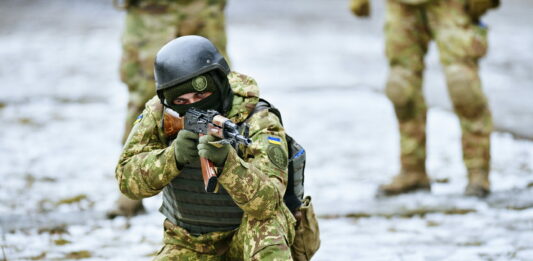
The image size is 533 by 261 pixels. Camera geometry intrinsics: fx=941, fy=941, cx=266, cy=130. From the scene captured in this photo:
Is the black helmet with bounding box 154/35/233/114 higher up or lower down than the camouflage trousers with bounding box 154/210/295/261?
higher up

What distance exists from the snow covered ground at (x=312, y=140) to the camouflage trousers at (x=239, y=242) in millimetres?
1003

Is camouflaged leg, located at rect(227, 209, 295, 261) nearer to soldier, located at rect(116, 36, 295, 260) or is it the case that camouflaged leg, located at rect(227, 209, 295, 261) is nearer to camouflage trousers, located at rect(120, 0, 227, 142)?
soldier, located at rect(116, 36, 295, 260)

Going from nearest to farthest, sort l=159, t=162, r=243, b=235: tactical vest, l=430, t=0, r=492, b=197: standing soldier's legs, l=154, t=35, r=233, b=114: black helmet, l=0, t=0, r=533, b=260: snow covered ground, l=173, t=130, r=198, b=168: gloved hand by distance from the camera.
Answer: l=173, t=130, r=198, b=168: gloved hand → l=154, t=35, r=233, b=114: black helmet → l=159, t=162, r=243, b=235: tactical vest → l=0, t=0, r=533, b=260: snow covered ground → l=430, t=0, r=492, b=197: standing soldier's legs

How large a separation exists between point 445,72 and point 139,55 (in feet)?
6.03

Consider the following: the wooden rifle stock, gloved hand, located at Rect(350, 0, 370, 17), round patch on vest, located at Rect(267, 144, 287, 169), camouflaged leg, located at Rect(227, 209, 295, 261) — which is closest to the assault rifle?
the wooden rifle stock

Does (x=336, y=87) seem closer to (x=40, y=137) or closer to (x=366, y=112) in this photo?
(x=366, y=112)

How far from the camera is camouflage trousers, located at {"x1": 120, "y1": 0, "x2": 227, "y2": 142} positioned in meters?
5.43

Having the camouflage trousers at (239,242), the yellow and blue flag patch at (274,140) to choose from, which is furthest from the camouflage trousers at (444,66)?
the yellow and blue flag patch at (274,140)

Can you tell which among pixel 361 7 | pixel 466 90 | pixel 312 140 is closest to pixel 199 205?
pixel 466 90

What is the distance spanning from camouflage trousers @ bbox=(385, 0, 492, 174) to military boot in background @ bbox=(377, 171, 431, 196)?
4 centimetres

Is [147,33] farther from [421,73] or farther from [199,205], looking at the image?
[199,205]

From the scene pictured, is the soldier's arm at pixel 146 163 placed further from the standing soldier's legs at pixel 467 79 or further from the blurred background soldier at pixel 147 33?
the standing soldier's legs at pixel 467 79

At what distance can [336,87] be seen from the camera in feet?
31.9

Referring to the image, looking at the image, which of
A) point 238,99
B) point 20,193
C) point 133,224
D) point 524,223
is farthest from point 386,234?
point 20,193
